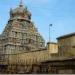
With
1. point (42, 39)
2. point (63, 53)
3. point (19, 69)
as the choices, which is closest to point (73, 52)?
point (63, 53)

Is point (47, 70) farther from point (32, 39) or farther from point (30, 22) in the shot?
point (30, 22)

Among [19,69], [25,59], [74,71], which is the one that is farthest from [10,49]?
[74,71]

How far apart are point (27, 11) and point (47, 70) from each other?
42.3m

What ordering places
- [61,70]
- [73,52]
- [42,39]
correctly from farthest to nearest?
1. [42,39]
2. [73,52]
3. [61,70]

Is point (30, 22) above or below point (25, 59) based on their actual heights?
above

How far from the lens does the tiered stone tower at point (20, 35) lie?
52.7 metres

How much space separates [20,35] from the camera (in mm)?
54188

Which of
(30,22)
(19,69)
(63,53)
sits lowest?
(19,69)

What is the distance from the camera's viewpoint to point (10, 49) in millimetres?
51844

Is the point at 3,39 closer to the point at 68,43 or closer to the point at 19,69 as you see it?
the point at 19,69

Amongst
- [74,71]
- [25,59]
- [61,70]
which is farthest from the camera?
[25,59]

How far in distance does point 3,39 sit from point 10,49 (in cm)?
372

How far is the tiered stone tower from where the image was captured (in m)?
52.7

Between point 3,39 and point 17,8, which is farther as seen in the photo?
point 17,8
